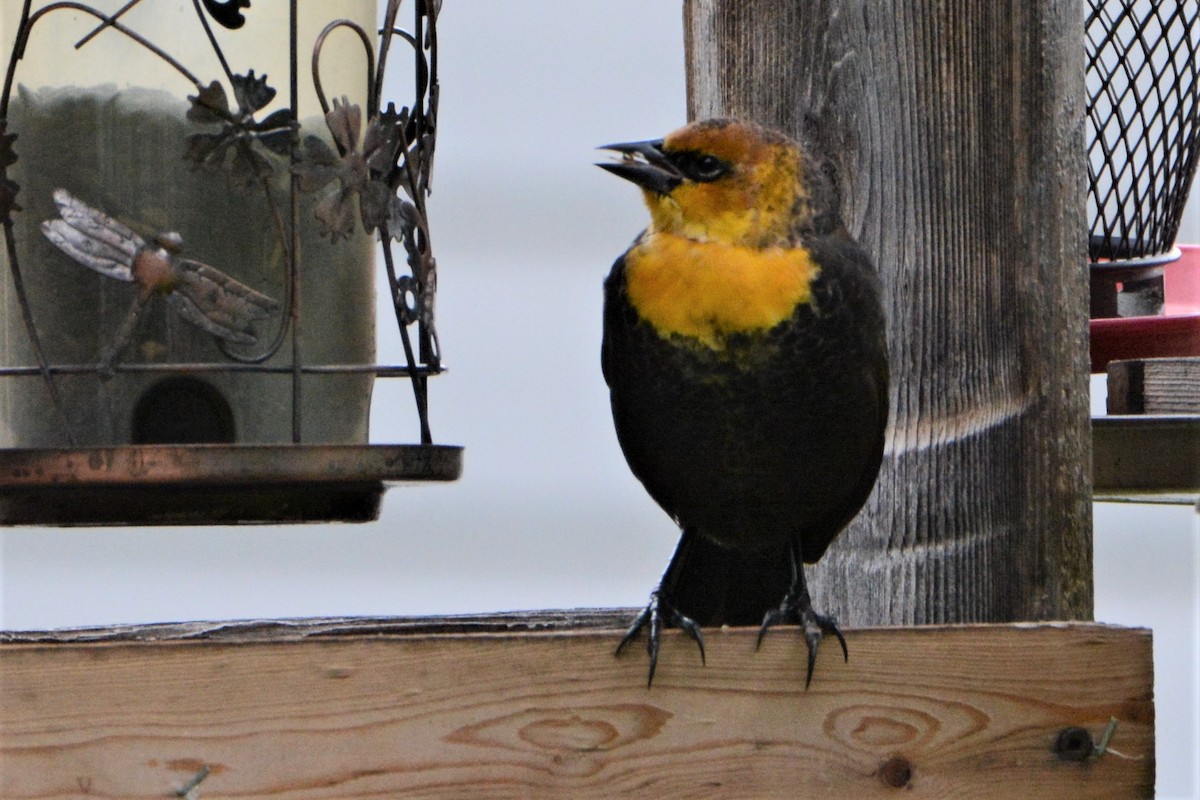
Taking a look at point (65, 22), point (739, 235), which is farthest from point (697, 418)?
point (65, 22)

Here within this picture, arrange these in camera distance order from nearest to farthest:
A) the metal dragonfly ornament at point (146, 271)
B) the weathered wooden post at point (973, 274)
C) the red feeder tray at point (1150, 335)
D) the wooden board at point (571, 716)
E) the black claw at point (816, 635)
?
1. the wooden board at point (571, 716)
2. the black claw at point (816, 635)
3. the metal dragonfly ornament at point (146, 271)
4. the weathered wooden post at point (973, 274)
5. the red feeder tray at point (1150, 335)

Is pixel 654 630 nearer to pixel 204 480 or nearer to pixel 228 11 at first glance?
pixel 204 480

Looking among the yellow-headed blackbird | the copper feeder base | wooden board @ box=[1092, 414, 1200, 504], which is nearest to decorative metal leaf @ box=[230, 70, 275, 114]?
the copper feeder base

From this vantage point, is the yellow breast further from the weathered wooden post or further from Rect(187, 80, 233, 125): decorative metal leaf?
Rect(187, 80, 233, 125): decorative metal leaf

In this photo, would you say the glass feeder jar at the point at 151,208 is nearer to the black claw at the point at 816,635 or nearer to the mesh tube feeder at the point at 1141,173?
the black claw at the point at 816,635

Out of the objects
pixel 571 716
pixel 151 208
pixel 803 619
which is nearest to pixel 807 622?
pixel 803 619

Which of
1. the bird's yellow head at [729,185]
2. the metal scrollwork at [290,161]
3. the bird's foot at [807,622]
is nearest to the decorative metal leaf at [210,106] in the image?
the metal scrollwork at [290,161]

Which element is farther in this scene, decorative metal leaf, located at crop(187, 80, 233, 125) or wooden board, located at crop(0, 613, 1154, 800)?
decorative metal leaf, located at crop(187, 80, 233, 125)

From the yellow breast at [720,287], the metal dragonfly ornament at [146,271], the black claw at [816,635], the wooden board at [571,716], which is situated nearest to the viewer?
the wooden board at [571,716]

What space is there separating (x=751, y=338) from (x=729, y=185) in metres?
0.19

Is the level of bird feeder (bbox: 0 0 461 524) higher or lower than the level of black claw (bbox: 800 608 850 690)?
higher

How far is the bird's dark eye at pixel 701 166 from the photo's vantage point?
203cm

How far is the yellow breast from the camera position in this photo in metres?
2.01

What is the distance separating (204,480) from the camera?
1681 millimetres
